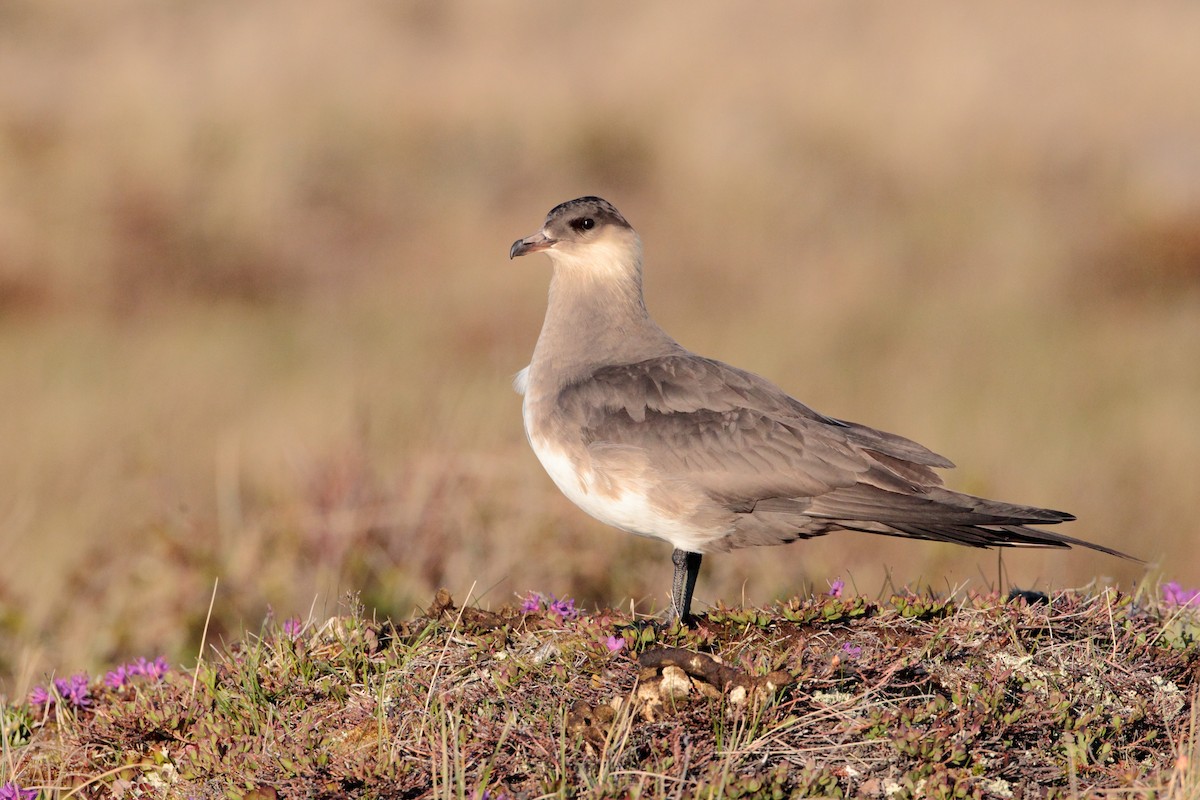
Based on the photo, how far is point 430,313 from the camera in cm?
1310

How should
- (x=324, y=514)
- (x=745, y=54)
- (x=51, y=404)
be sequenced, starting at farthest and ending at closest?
(x=745, y=54) → (x=51, y=404) → (x=324, y=514)

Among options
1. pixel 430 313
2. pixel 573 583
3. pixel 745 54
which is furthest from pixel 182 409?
pixel 745 54

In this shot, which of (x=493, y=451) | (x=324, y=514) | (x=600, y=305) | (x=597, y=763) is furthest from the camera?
(x=493, y=451)

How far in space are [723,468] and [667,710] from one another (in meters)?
1.13

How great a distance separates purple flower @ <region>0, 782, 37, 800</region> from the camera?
156 inches

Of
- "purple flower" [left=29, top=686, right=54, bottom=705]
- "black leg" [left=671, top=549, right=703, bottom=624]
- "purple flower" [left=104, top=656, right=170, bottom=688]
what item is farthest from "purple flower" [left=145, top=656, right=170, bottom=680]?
"black leg" [left=671, top=549, right=703, bottom=624]

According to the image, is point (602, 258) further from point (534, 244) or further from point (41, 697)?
point (41, 697)

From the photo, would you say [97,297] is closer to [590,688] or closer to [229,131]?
[229,131]

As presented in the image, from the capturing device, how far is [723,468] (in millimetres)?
4711

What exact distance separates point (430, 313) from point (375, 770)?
9.60 m

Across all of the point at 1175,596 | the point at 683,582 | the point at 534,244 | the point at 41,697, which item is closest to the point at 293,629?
the point at 41,697

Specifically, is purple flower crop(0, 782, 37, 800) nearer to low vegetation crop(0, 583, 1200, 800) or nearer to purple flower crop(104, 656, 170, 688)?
low vegetation crop(0, 583, 1200, 800)

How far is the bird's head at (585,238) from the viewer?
559cm

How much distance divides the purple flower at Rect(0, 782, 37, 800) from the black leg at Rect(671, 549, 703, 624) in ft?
6.45
